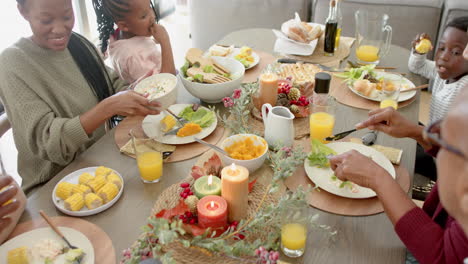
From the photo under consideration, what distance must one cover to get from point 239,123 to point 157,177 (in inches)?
14.6

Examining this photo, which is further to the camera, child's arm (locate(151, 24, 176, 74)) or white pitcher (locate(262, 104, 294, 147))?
child's arm (locate(151, 24, 176, 74))

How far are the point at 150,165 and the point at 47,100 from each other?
52 cm

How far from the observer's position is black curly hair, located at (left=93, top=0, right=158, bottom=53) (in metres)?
1.69

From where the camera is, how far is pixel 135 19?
1750 mm

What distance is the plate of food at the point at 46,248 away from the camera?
906 millimetres

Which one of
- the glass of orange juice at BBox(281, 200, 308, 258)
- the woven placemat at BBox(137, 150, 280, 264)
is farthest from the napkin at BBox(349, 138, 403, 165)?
the glass of orange juice at BBox(281, 200, 308, 258)

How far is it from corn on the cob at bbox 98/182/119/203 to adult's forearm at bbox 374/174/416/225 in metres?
0.72

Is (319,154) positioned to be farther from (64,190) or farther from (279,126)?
(64,190)

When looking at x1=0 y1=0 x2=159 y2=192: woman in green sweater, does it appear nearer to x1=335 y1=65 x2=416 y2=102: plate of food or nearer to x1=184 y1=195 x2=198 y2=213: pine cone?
x1=184 y1=195 x2=198 y2=213: pine cone

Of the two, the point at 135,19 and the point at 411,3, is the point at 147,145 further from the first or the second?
the point at 411,3

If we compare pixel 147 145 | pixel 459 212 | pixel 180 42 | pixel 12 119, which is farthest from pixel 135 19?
pixel 180 42

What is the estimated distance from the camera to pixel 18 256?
35.5 inches

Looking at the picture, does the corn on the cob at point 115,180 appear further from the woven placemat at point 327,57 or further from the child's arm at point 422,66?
the child's arm at point 422,66

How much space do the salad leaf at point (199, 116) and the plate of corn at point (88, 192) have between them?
40cm
